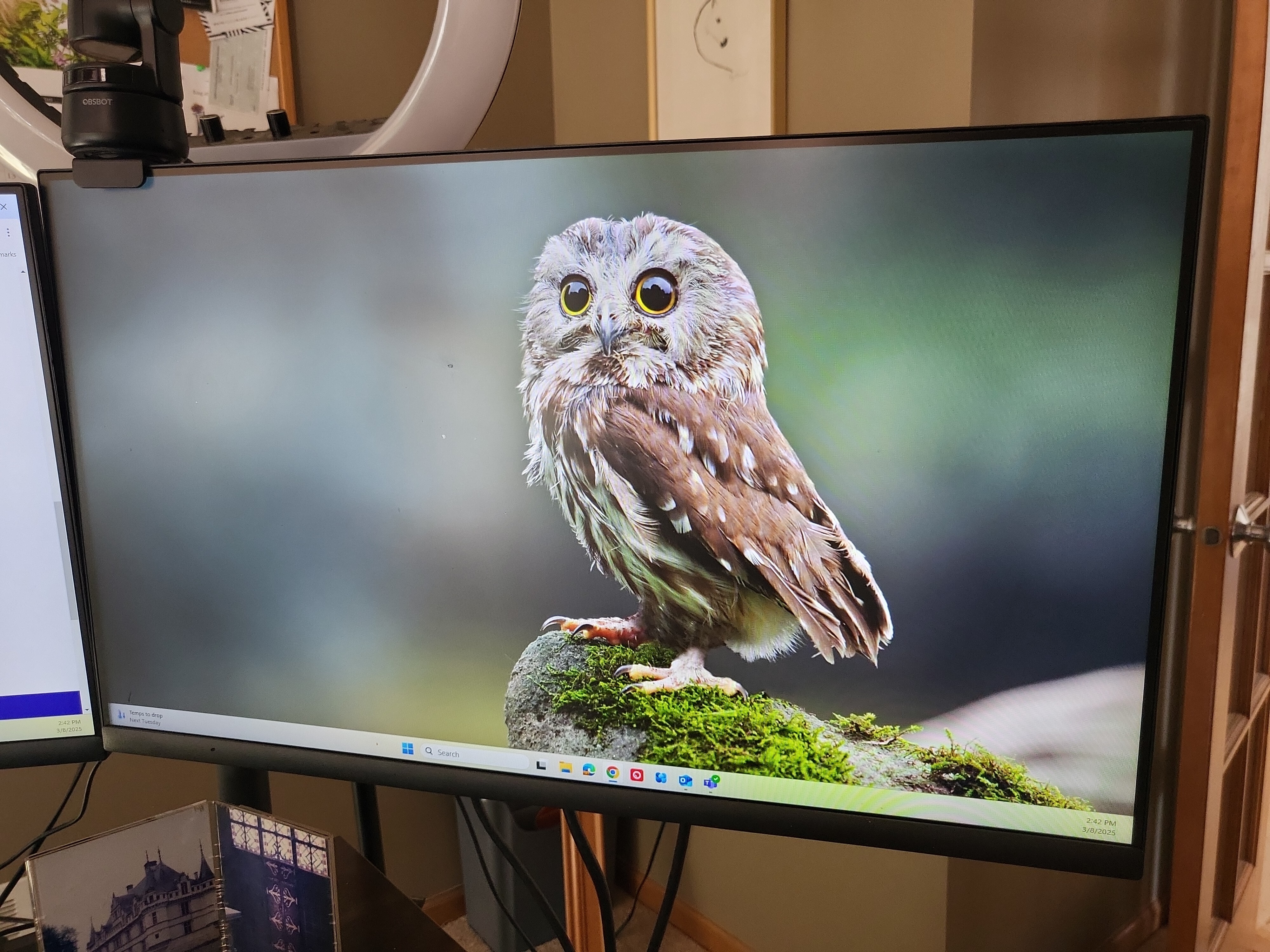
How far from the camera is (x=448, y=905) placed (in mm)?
1822

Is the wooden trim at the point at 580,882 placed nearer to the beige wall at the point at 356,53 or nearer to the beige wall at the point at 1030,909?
the beige wall at the point at 1030,909

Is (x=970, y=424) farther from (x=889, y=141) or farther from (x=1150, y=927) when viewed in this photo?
(x=1150, y=927)

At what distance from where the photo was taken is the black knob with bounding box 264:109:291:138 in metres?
0.73

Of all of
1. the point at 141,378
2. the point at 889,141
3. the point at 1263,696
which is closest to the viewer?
the point at 889,141

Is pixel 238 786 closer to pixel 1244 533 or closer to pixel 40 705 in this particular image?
pixel 40 705

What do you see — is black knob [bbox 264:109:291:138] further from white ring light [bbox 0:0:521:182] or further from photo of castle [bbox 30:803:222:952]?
photo of castle [bbox 30:803:222:952]

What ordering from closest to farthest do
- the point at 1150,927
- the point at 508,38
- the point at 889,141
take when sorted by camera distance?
1. the point at 889,141
2. the point at 508,38
3. the point at 1150,927

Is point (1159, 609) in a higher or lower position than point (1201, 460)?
higher

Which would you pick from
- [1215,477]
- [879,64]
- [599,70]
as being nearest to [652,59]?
[599,70]

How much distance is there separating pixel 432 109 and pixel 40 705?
50 cm

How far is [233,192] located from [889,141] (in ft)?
1.21

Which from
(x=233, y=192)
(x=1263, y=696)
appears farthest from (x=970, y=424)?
(x=1263, y=696)

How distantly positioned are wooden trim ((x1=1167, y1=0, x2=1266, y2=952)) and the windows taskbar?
1104 millimetres

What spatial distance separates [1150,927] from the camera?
1.85 m
